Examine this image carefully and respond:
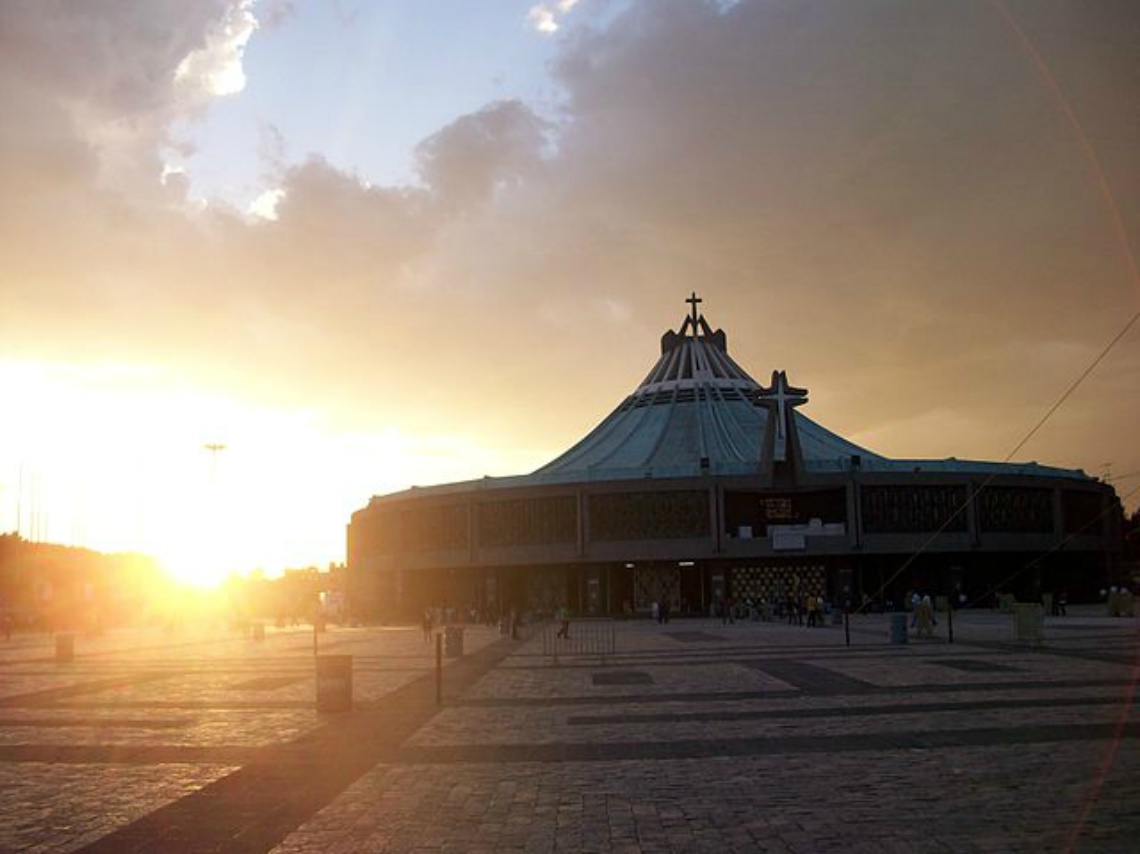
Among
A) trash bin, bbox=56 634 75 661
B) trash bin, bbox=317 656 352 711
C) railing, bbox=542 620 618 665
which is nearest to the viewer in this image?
trash bin, bbox=317 656 352 711

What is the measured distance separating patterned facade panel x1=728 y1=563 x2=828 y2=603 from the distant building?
102mm

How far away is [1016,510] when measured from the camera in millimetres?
86062

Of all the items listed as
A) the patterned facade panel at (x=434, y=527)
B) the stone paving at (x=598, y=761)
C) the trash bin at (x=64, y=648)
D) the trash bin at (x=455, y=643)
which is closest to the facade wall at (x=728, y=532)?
the patterned facade panel at (x=434, y=527)

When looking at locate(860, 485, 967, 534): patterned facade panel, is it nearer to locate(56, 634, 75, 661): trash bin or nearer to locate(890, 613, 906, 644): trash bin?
locate(890, 613, 906, 644): trash bin

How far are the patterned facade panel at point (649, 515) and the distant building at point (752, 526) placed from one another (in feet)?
0.33

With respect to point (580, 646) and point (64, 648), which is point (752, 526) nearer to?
point (580, 646)

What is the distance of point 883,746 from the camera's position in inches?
551

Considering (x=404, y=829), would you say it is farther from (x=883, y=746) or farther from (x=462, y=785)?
(x=883, y=746)

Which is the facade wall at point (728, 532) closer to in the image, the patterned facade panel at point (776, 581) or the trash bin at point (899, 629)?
the patterned facade panel at point (776, 581)

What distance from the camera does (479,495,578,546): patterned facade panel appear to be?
84.0 metres

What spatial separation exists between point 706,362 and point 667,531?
26.3 meters

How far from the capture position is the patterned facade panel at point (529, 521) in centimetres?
8400

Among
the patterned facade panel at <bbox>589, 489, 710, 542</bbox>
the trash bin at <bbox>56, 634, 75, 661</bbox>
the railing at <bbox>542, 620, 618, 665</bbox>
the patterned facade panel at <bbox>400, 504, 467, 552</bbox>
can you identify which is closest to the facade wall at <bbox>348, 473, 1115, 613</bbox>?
the patterned facade panel at <bbox>589, 489, 710, 542</bbox>

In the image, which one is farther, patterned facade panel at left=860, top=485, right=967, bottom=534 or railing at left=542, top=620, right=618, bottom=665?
patterned facade panel at left=860, top=485, right=967, bottom=534
